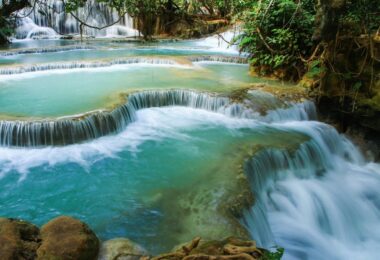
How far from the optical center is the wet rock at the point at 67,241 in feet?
10.1

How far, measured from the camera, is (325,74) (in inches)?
333

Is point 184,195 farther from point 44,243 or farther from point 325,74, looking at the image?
point 325,74

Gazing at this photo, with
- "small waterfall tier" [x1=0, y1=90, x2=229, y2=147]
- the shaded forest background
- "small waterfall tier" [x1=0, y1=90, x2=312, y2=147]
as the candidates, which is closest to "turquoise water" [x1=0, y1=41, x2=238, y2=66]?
the shaded forest background

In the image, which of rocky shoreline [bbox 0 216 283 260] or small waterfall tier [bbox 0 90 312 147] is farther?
small waterfall tier [bbox 0 90 312 147]

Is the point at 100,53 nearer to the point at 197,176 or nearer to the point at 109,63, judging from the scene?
the point at 109,63

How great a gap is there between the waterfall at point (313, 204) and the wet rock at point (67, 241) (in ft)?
→ 5.95

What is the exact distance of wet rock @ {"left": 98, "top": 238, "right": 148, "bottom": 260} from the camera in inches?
131

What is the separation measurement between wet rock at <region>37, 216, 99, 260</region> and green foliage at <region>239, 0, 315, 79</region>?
7233mm

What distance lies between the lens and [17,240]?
306 centimetres

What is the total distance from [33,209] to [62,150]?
5.49 feet

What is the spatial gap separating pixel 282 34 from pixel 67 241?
26.2 ft

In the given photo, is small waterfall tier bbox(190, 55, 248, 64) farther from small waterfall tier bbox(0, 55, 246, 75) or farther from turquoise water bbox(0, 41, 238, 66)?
turquoise water bbox(0, 41, 238, 66)

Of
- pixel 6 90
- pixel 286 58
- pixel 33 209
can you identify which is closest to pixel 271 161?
pixel 33 209

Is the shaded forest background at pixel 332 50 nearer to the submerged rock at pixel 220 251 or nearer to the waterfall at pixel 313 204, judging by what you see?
the waterfall at pixel 313 204
